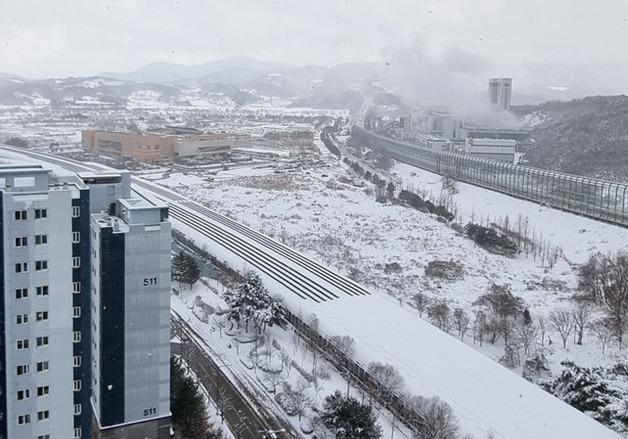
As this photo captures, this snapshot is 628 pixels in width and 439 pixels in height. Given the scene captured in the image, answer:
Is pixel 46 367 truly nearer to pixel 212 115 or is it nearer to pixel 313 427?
pixel 313 427

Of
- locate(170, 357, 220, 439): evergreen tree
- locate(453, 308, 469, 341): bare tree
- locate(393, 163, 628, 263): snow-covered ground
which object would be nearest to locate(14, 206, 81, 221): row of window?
locate(170, 357, 220, 439): evergreen tree

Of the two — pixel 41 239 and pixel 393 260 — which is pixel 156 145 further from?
pixel 41 239

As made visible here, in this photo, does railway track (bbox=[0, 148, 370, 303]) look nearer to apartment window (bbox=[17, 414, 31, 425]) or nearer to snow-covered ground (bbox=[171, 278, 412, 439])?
snow-covered ground (bbox=[171, 278, 412, 439])

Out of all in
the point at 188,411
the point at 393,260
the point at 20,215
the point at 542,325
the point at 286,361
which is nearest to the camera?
the point at 20,215

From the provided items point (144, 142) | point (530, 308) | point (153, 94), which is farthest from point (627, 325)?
point (153, 94)

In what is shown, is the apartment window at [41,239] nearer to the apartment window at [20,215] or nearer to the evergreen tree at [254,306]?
the apartment window at [20,215]

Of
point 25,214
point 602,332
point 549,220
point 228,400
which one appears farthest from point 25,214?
point 549,220

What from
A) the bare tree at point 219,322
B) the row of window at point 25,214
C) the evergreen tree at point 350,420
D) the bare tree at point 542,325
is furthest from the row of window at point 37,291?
the bare tree at point 542,325
